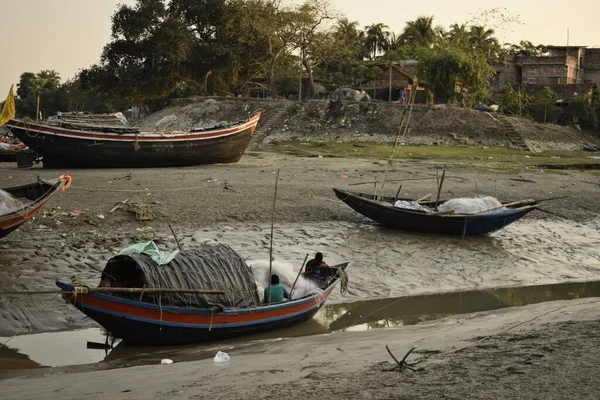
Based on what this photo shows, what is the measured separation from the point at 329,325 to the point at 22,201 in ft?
20.1

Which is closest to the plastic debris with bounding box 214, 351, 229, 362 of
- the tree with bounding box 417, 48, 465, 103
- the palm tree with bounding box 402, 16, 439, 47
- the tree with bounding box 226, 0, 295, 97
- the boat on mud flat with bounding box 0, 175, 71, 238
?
the boat on mud flat with bounding box 0, 175, 71, 238

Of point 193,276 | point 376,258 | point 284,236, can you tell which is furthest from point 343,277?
point 284,236

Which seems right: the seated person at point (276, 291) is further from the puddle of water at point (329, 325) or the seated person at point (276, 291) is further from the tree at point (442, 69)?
the tree at point (442, 69)

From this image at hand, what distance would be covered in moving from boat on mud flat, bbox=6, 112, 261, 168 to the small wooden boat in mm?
8971

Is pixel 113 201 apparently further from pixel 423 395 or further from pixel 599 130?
pixel 599 130

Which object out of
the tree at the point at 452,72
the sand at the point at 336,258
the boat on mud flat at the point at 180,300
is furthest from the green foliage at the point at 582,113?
the boat on mud flat at the point at 180,300

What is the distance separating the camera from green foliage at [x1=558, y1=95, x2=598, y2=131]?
4366 centimetres

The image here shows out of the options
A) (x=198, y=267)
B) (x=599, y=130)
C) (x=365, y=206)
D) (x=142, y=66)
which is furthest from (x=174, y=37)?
(x=198, y=267)

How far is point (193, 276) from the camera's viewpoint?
9797 mm

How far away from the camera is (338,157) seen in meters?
28.9

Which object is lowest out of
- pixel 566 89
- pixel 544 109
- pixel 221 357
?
pixel 221 357

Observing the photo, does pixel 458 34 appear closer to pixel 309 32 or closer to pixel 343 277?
pixel 309 32

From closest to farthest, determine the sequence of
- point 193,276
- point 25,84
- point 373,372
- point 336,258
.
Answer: point 373,372 → point 193,276 → point 336,258 → point 25,84

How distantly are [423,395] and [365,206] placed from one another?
11.2m
